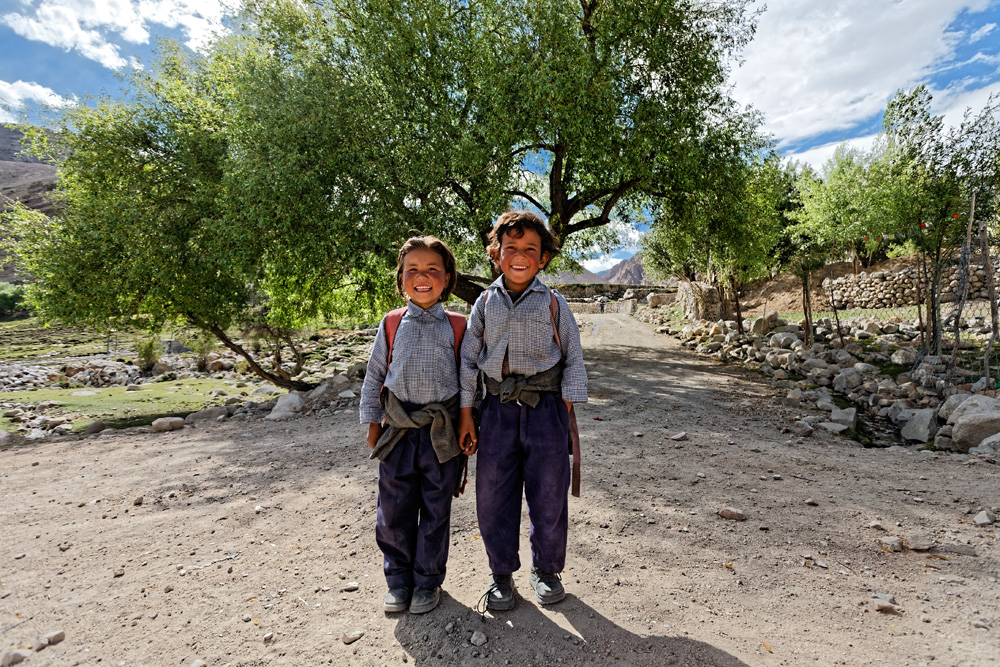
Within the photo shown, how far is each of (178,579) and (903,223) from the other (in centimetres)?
1282

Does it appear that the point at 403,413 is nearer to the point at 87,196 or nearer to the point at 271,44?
the point at 271,44

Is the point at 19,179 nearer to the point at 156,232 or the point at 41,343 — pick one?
the point at 41,343

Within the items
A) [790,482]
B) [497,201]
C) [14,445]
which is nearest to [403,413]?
[790,482]

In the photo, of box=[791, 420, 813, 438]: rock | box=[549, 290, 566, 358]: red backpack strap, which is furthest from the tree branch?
box=[549, 290, 566, 358]: red backpack strap

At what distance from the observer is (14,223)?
9984mm

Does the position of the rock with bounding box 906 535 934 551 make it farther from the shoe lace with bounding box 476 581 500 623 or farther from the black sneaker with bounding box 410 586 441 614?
the black sneaker with bounding box 410 586 441 614

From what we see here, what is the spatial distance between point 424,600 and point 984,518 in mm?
3970

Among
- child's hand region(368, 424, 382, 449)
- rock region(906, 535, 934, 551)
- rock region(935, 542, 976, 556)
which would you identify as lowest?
rock region(935, 542, 976, 556)

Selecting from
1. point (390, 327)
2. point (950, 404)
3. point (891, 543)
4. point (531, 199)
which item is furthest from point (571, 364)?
point (531, 199)

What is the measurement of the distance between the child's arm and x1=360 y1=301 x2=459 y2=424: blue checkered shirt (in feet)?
0.25

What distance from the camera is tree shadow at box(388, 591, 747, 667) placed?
2.16 m

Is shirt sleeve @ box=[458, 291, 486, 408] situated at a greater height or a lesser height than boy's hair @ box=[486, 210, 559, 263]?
lesser

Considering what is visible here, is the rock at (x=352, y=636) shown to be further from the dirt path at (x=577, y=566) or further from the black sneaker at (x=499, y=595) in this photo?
the black sneaker at (x=499, y=595)

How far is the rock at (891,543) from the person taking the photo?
121 inches
